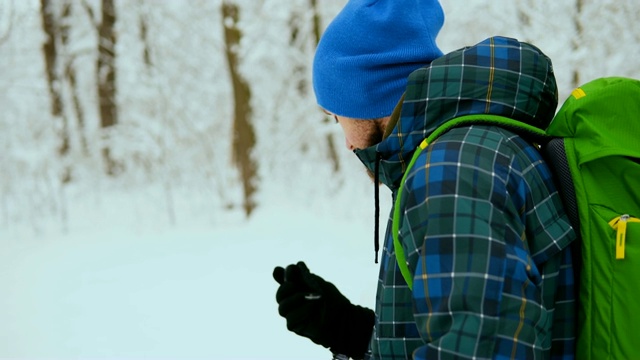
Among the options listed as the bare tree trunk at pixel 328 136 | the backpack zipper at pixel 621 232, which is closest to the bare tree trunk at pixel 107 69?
the bare tree trunk at pixel 328 136

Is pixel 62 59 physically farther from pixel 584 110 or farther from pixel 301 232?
pixel 584 110

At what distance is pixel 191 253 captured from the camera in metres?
6.26

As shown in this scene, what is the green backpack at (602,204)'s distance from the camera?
1.08 meters

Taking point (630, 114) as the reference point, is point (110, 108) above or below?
above

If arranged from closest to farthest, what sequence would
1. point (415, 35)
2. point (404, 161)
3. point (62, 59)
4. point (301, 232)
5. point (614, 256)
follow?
point (614, 256), point (404, 161), point (415, 35), point (301, 232), point (62, 59)

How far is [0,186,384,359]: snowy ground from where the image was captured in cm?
432

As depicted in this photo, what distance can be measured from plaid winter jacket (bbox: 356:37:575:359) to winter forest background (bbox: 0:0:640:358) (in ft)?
15.5

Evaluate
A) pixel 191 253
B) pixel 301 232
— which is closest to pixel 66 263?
pixel 191 253

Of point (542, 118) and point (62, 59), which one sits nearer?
point (542, 118)

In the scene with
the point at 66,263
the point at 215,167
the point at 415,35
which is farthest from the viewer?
the point at 215,167

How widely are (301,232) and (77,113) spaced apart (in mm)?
6335

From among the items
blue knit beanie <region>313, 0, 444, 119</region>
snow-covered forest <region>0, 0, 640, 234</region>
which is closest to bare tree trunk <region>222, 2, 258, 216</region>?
snow-covered forest <region>0, 0, 640, 234</region>

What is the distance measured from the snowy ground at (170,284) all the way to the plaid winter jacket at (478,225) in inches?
122

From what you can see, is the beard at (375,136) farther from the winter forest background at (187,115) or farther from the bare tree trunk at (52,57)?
the bare tree trunk at (52,57)
